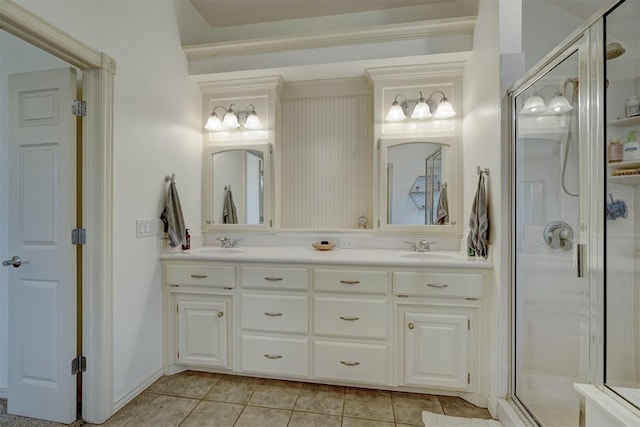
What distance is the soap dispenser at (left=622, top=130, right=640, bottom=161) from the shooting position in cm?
153

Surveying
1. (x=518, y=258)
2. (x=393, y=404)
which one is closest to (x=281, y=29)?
(x=518, y=258)

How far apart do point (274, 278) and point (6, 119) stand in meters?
1.97

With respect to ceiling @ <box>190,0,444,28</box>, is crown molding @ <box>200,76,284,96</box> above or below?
below

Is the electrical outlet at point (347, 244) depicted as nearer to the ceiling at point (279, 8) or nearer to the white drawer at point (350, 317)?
the white drawer at point (350, 317)

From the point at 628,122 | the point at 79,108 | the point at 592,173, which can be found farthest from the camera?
the point at 79,108

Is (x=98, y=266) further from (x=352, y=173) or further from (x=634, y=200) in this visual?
(x=634, y=200)

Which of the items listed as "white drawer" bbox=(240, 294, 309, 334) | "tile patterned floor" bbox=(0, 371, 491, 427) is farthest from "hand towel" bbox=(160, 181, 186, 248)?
"tile patterned floor" bbox=(0, 371, 491, 427)

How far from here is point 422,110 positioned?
2.43 metres

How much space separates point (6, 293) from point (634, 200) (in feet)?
12.2

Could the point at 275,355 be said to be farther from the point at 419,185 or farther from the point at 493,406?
the point at 419,185

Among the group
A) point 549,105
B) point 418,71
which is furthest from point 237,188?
point 549,105

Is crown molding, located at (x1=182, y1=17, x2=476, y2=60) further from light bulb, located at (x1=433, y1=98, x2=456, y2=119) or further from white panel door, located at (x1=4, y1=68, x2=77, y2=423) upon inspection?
white panel door, located at (x1=4, y1=68, x2=77, y2=423)

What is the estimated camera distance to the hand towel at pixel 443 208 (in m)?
2.49

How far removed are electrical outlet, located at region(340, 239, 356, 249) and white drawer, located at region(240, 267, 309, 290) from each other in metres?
0.69
